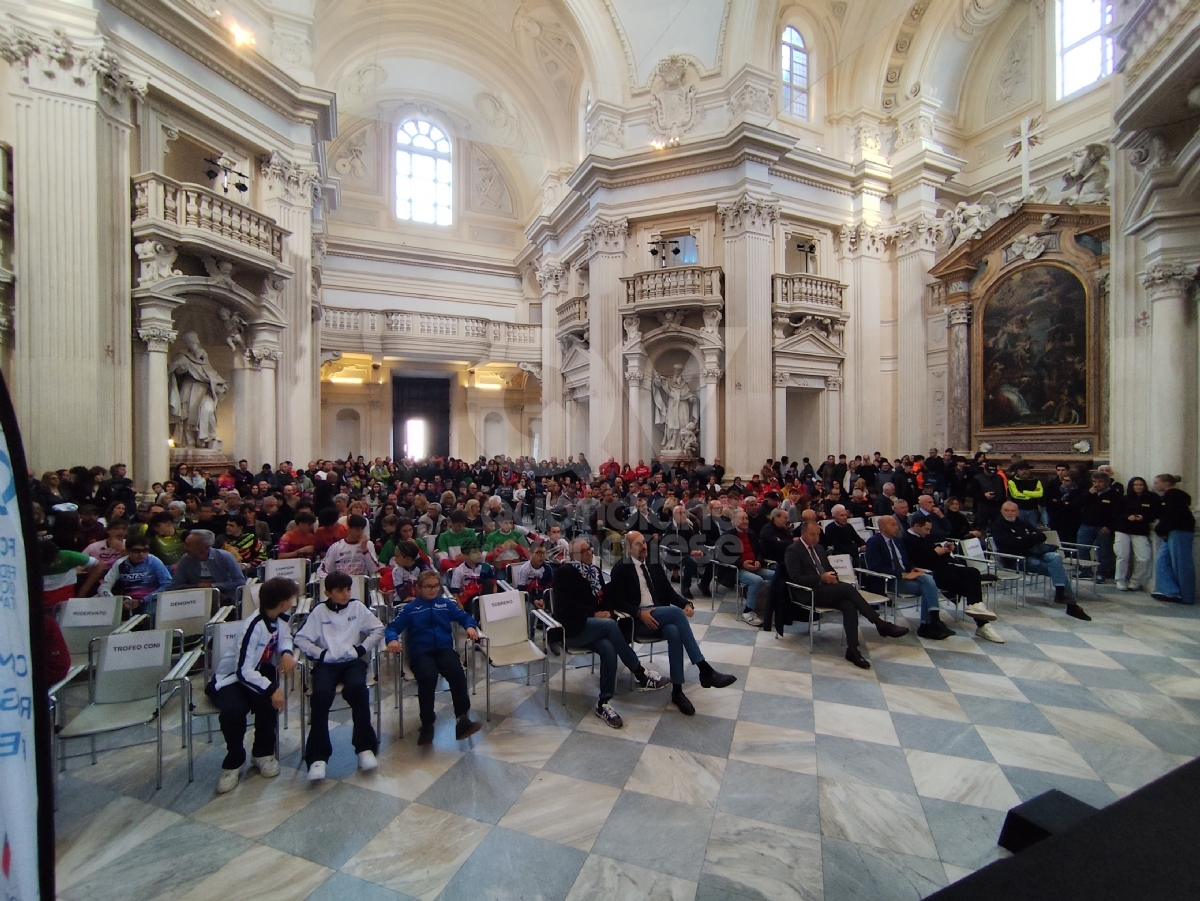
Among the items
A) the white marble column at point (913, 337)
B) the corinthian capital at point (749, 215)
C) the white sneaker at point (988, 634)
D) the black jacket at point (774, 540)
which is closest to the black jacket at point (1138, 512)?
the white sneaker at point (988, 634)

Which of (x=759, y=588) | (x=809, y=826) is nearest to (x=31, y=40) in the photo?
(x=759, y=588)

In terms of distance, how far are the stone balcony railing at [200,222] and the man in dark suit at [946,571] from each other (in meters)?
11.8

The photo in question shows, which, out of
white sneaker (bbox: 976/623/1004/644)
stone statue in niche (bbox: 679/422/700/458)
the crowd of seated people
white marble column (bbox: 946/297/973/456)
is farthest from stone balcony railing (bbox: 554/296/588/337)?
white sneaker (bbox: 976/623/1004/644)

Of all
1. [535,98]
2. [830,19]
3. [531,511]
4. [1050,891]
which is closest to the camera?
[1050,891]

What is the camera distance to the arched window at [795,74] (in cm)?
1636

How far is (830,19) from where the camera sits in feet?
53.8

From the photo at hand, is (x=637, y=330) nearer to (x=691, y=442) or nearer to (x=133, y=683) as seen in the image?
(x=691, y=442)

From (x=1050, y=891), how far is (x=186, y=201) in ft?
42.5

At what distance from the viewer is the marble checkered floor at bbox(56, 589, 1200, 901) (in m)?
2.67

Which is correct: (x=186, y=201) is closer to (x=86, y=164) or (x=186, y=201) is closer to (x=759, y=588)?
(x=86, y=164)

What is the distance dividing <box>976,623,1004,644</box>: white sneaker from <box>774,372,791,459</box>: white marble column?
31.9ft

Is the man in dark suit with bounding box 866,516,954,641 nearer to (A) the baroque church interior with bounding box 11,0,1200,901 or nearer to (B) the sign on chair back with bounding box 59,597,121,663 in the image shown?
(A) the baroque church interior with bounding box 11,0,1200,901

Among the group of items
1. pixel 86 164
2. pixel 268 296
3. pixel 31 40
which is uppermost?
pixel 31 40

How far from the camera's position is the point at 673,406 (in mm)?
16312
